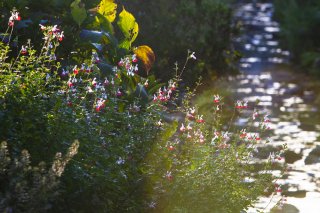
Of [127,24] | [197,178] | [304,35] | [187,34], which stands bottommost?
[304,35]

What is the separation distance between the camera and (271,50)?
16.8m

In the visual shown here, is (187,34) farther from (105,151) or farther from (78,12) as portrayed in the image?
(105,151)

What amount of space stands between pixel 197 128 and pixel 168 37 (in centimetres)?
563

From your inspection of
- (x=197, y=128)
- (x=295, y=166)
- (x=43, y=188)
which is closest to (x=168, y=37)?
(x=295, y=166)

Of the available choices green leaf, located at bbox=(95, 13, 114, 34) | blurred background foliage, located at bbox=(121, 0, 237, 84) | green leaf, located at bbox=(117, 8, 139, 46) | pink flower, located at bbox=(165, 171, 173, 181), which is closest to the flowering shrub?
pink flower, located at bbox=(165, 171, 173, 181)

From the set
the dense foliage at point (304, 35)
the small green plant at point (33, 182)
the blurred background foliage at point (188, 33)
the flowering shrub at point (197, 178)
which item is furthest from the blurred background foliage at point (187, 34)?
the small green plant at point (33, 182)

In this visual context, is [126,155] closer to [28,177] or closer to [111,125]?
[111,125]

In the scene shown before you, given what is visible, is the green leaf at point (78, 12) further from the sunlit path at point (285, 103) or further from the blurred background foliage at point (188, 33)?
the blurred background foliage at point (188, 33)

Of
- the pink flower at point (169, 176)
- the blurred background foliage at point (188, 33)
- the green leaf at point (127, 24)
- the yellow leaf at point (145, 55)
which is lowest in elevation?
the blurred background foliage at point (188, 33)

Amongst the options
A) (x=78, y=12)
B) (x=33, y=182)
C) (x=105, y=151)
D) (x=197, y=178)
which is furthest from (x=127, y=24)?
(x=33, y=182)

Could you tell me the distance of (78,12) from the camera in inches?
254

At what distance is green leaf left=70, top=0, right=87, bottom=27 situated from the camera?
253 inches

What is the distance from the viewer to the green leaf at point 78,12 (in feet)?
21.1

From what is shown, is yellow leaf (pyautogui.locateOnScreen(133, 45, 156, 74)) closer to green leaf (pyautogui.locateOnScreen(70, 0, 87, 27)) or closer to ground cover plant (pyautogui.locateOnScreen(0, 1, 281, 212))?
green leaf (pyautogui.locateOnScreen(70, 0, 87, 27))
